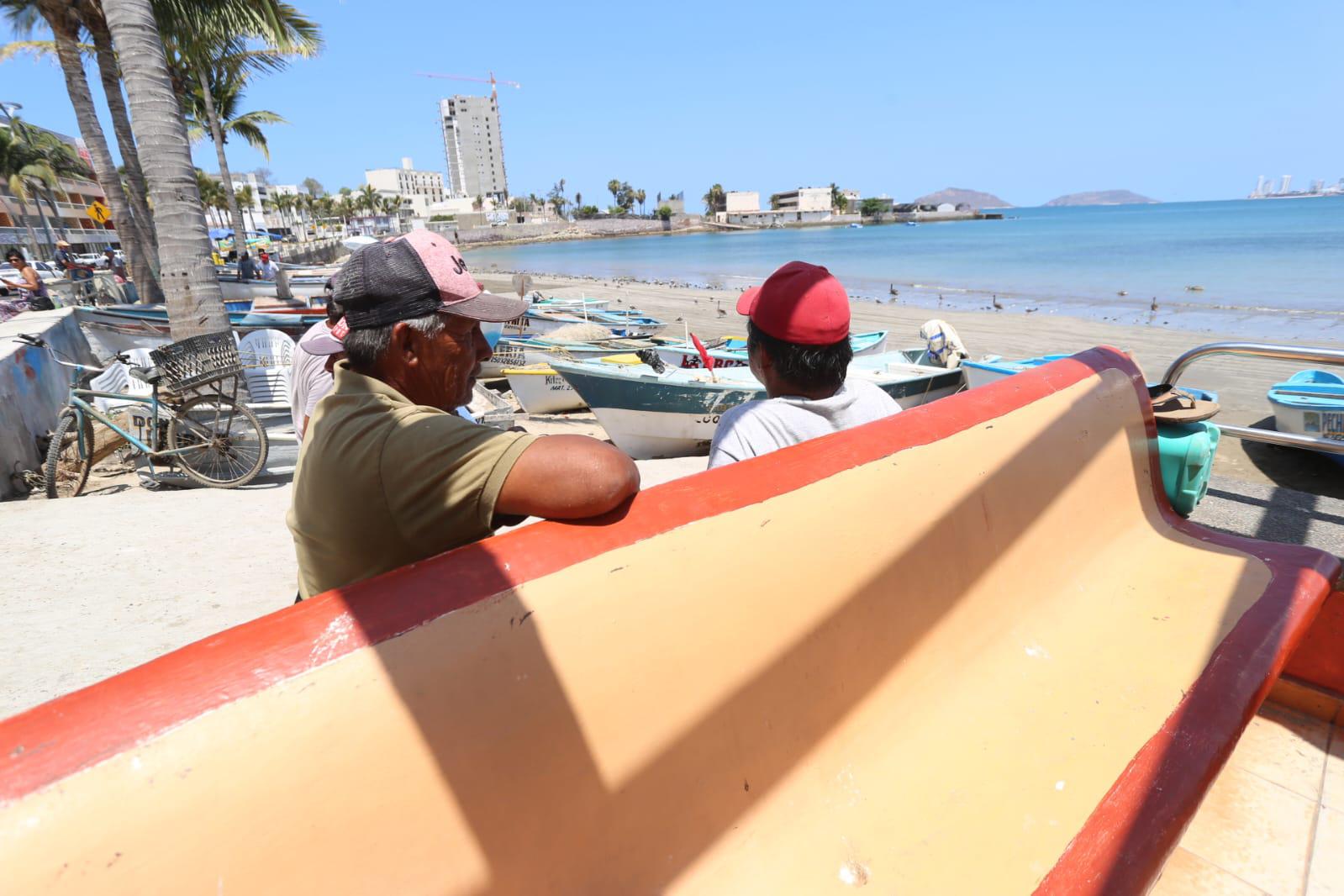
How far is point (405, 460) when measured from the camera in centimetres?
123

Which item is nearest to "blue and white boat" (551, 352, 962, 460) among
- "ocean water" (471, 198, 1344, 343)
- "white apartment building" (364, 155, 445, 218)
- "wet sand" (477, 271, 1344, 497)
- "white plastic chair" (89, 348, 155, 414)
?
"wet sand" (477, 271, 1344, 497)

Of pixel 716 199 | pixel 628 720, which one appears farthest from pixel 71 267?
pixel 716 199

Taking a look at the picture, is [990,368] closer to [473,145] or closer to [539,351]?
[539,351]

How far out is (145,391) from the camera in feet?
20.2

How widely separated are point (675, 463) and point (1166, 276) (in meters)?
33.8

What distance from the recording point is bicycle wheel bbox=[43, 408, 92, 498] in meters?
5.41

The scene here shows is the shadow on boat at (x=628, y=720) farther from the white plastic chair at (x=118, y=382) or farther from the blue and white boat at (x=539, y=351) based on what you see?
the blue and white boat at (x=539, y=351)

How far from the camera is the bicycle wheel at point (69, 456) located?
5.41m

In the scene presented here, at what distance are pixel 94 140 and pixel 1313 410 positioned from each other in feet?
64.6

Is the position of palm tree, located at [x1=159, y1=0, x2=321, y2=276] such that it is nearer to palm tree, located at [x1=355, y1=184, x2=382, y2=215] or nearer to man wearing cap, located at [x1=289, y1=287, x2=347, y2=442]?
man wearing cap, located at [x1=289, y1=287, x2=347, y2=442]

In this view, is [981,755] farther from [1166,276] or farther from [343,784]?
[1166,276]

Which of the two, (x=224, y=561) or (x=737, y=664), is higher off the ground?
(x=737, y=664)

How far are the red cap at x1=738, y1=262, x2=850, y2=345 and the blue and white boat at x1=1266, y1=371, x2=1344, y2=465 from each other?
559 centimetres

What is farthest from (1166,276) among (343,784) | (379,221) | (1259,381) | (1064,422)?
(379,221)
